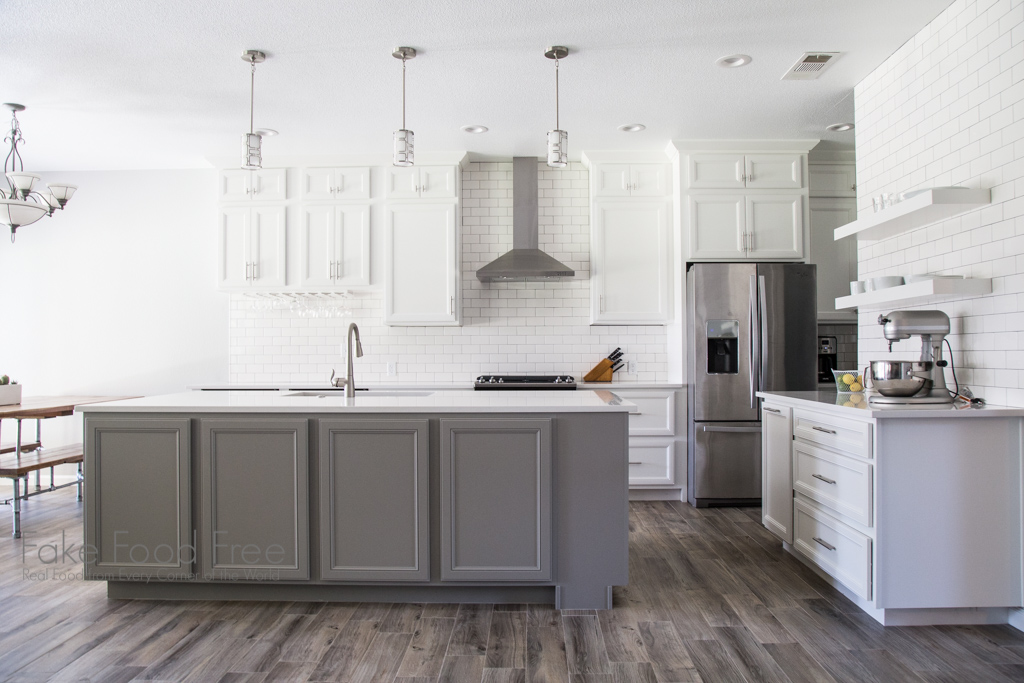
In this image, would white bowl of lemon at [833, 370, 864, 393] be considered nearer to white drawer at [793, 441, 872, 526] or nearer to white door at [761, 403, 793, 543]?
white door at [761, 403, 793, 543]

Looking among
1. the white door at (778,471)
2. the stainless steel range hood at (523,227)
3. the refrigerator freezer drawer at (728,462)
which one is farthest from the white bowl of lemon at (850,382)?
the stainless steel range hood at (523,227)

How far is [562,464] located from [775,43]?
7.97 feet

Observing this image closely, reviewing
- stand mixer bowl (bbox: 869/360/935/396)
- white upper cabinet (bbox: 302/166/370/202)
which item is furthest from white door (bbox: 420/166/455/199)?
stand mixer bowl (bbox: 869/360/935/396)

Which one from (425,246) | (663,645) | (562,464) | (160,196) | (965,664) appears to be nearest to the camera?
(965,664)

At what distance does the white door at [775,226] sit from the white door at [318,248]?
3.16m

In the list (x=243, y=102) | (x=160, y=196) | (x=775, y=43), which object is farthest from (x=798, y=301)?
(x=160, y=196)

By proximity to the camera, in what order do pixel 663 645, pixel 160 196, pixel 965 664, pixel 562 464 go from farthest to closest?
pixel 160 196
pixel 562 464
pixel 663 645
pixel 965 664

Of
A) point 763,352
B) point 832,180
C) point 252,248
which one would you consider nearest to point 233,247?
point 252,248

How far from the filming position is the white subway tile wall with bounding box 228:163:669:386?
5.04 metres

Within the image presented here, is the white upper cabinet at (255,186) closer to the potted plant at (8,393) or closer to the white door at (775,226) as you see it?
the potted plant at (8,393)

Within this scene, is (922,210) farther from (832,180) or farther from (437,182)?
(437,182)

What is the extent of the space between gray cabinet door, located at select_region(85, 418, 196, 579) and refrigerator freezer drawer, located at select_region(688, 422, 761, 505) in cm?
327

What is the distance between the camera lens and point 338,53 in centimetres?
322

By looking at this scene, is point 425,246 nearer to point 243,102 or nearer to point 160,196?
point 243,102
